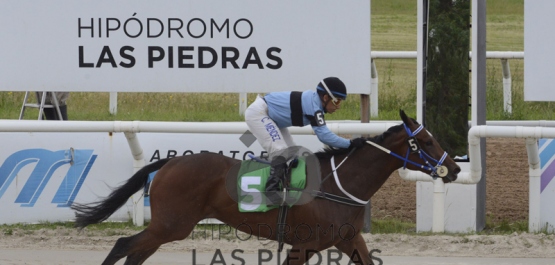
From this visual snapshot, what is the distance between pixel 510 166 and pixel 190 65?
3.88 meters

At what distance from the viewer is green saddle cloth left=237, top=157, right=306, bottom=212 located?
656 cm

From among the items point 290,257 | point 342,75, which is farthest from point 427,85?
point 290,257

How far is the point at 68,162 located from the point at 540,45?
4.22 meters

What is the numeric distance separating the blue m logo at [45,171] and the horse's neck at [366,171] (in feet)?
9.43

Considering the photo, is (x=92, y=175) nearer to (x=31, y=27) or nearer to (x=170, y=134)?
(x=170, y=134)

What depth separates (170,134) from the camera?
28.5ft

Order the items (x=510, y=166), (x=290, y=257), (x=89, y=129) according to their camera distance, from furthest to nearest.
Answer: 1. (x=510, y=166)
2. (x=89, y=129)
3. (x=290, y=257)

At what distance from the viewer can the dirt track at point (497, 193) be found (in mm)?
9234

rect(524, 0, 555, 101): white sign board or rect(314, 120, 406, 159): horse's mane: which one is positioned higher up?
rect(524, 0, 555, 101): white sign board

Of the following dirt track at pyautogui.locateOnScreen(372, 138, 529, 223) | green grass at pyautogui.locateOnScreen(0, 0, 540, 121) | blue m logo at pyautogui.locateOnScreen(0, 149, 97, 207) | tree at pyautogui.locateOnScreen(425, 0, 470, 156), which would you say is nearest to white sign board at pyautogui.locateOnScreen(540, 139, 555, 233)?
dirt track at pyautogui.locateOnScreen(372, 138, 529, 223)

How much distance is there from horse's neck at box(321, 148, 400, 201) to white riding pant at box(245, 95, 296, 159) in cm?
42

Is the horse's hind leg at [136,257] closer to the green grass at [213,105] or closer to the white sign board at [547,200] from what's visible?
the white sign board at [547,200]

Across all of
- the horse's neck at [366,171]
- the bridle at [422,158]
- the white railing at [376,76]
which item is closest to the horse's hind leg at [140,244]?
Result: the horse's neck at [366,171]

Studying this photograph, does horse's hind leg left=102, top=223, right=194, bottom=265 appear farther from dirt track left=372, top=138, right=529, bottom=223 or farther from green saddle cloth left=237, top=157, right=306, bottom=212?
dirt track left=372, top=138, right=529, bottom=223
